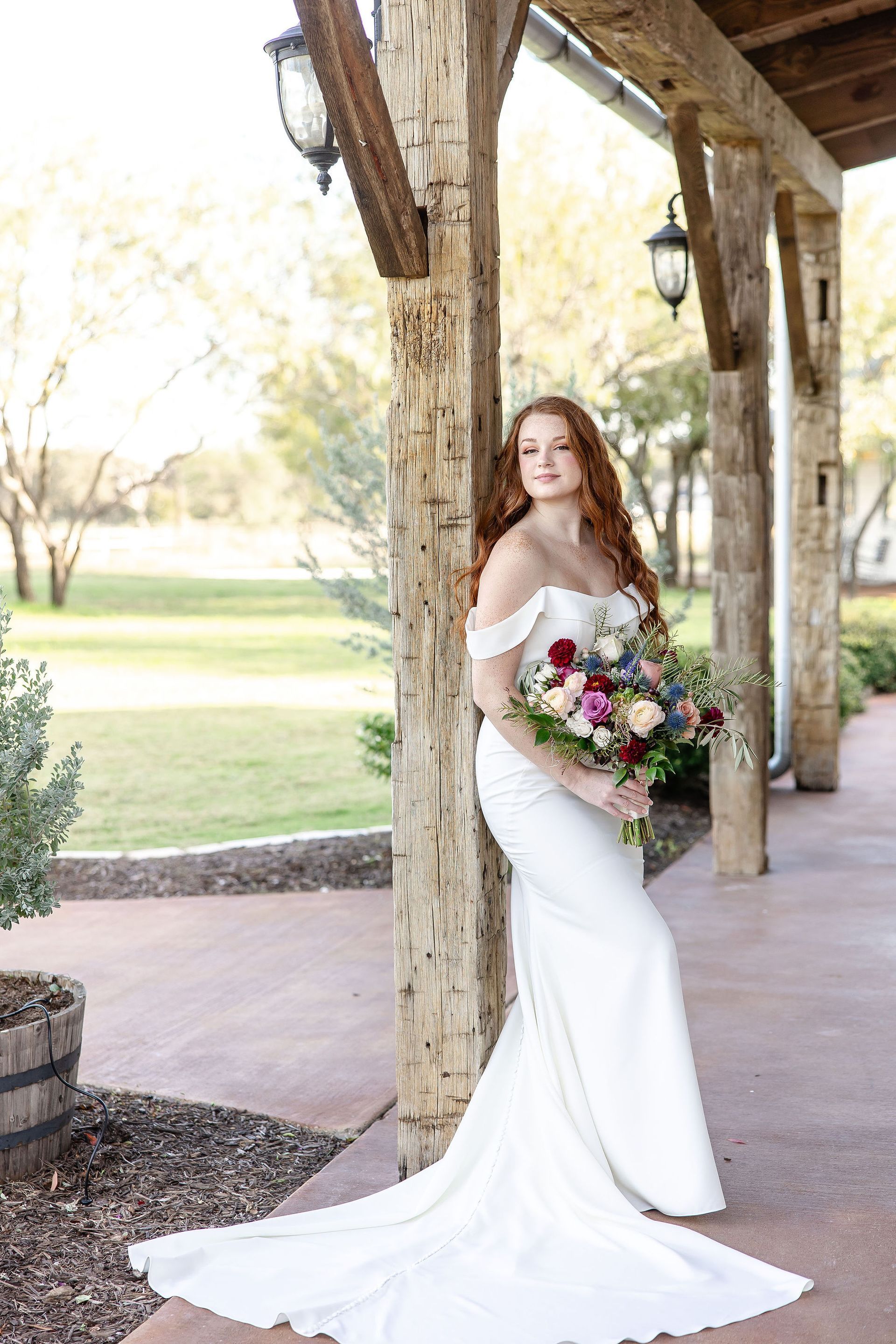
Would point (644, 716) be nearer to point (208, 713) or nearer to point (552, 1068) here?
point (552, 1068)

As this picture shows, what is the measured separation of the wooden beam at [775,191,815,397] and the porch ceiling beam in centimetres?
27

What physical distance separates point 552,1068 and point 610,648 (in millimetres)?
1114

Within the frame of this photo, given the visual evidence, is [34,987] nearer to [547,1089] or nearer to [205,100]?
[547,1089]

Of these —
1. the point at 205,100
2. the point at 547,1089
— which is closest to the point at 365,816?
the point at 547,1089

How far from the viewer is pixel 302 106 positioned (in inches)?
161

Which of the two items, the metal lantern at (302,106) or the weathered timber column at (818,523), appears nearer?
the metal lantern at (302,106)

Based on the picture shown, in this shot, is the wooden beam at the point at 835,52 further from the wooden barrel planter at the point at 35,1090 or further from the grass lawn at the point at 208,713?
the wooden barrel planter at the point at 35,1090

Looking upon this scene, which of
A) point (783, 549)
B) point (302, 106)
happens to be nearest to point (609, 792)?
point (302, 106)

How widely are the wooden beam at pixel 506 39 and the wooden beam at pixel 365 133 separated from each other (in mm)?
526

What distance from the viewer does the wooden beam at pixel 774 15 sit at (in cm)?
609

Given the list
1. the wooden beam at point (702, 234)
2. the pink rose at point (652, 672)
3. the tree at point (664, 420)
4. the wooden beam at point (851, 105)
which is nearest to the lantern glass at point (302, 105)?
the pink rose at point (652, 672)

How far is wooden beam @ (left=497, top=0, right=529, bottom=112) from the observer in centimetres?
373

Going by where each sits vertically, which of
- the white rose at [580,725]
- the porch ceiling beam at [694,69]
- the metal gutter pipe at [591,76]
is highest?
the metal gutter pipe at [591,76]

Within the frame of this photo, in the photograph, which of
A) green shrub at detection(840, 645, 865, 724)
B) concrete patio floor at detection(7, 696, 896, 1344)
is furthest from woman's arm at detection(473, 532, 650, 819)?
green shrub at detection(840, 645, 865, 724)
